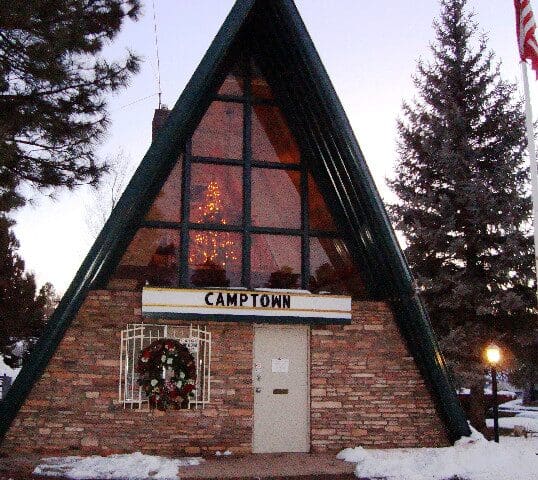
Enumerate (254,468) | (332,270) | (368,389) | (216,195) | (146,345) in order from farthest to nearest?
1. (332,270)
2. (216,195)
3. (368,389)
4. (146,345)
5. (254,468)

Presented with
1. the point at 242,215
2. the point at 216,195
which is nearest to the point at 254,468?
the point at 242,215

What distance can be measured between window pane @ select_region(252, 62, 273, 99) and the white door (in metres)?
4.10

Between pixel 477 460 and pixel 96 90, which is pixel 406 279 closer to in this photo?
pixel 477 460

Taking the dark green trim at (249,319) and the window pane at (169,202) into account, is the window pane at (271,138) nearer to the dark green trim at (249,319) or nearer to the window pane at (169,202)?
the window pane at (169,202)

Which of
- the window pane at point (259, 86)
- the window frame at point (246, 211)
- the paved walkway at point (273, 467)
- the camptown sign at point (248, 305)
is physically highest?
the window pane at point (259, 86)

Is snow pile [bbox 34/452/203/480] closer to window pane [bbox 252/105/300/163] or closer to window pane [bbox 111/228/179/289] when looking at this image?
window pane [bbox 111/228/179/289]

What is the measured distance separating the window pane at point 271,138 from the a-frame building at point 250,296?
0.02m

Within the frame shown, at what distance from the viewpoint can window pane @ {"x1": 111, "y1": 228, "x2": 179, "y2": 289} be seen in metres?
9.39

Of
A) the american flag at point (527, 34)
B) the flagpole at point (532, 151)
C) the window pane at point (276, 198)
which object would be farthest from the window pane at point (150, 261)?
the american flag at point (527, 34)

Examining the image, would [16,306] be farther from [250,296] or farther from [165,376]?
[250,296]

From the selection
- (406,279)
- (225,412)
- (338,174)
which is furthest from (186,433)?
(338,174)

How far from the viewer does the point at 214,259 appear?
32.0 ft

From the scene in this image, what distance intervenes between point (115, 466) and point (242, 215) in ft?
14.2

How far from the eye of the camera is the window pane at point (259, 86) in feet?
34.7
